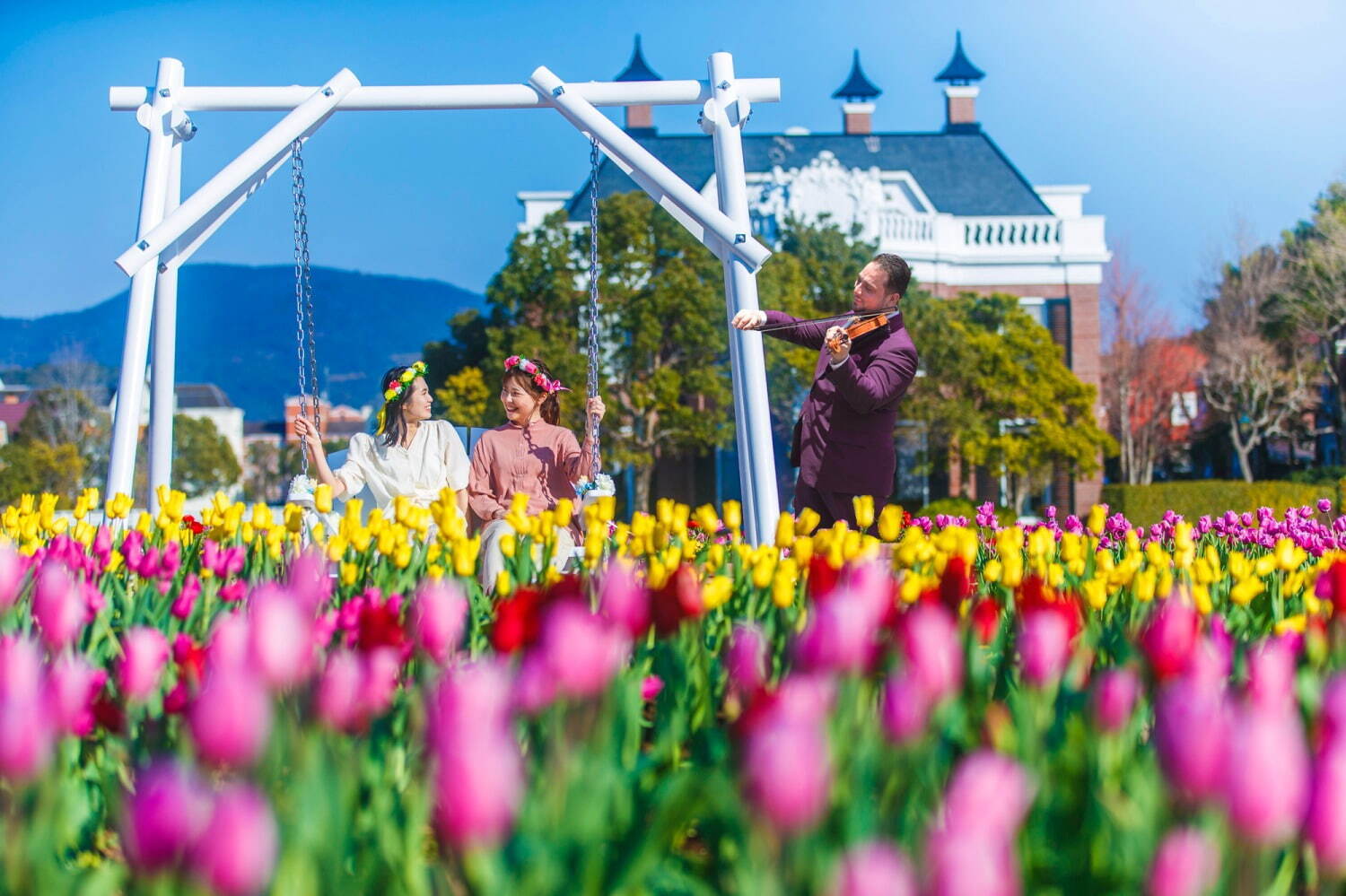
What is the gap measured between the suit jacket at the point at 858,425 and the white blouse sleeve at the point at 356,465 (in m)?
2.52

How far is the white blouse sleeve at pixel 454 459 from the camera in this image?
6.80 meters

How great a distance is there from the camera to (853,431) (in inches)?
201

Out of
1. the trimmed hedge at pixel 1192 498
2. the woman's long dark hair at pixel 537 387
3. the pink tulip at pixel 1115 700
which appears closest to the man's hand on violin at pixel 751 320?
the woman's long dark hair at pixel 537 387

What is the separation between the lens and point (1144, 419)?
3759 cm

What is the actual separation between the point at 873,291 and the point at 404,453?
2.77m

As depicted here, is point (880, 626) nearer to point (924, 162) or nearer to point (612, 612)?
point (612, 612)

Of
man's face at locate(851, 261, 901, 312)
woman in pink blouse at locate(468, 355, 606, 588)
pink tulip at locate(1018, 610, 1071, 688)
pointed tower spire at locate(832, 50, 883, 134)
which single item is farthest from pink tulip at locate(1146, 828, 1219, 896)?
pointed tower spire at locate(832, 50, 883, 134)

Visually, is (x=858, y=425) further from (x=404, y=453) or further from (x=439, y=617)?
(x=439, y=617)

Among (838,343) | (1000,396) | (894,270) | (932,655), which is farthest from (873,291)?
(1000,396)

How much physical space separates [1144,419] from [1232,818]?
127 ft

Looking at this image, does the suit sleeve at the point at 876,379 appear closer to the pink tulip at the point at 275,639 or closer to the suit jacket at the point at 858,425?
the suit jacket at the point at 858,425

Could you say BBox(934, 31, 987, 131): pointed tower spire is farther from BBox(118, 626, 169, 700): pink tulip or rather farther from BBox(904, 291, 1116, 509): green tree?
BBox(118, 626, 169, 700): pink tulip

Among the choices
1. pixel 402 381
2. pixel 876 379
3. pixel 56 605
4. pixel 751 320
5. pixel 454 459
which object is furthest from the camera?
pixel 454 459

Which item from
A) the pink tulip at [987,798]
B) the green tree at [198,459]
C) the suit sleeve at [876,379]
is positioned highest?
the green tree at [198,459]
